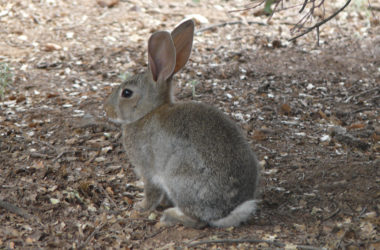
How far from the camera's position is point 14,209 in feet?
16.5

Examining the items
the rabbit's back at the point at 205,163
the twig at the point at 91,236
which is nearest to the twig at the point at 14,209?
the twig at the point at 91,236

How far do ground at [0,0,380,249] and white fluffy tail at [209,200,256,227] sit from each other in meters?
0.10

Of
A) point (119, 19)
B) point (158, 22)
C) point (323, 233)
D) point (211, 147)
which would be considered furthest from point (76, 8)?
point (323, 233)

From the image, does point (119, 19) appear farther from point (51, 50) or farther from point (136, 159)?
point (136, 159)

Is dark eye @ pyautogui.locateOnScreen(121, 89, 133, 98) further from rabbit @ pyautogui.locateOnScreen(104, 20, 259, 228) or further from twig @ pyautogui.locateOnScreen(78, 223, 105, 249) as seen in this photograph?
twig @ pyautogui.locateOnScreen(78, 223, 105, 249)

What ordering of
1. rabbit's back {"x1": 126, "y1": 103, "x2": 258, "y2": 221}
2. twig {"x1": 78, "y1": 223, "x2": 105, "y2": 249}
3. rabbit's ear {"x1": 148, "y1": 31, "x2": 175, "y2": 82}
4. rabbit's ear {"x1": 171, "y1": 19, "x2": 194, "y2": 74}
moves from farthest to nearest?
rabbit's ear {"x1": 171, "y1": 19, "x2": 194, "y2": 74} → rabbit's ear {"x1": 148, "y1": 31, "x2": 175, "y2": 82} → rabbit's back {"x1": 126, "y1": 103, "x2": 258, "y2": 221} → twig {"x1": 78, "y1": 223, "x2": 105, "y2": 249}

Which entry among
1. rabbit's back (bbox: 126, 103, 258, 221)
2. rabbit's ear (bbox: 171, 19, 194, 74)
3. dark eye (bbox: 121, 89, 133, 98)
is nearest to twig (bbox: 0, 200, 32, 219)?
rabbit's back (bbox: 126, 103, 258, 221)

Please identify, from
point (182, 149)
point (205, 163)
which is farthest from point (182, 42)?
point (205, 163)

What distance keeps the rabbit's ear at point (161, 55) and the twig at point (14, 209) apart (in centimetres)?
185

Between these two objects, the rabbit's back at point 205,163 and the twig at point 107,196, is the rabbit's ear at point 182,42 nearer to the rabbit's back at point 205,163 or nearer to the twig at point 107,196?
the rabbit's back at point 205,163

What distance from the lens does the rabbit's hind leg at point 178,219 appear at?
484 cm

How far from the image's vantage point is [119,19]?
10.6 m

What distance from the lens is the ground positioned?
478cm

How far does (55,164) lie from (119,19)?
17.6 feet
